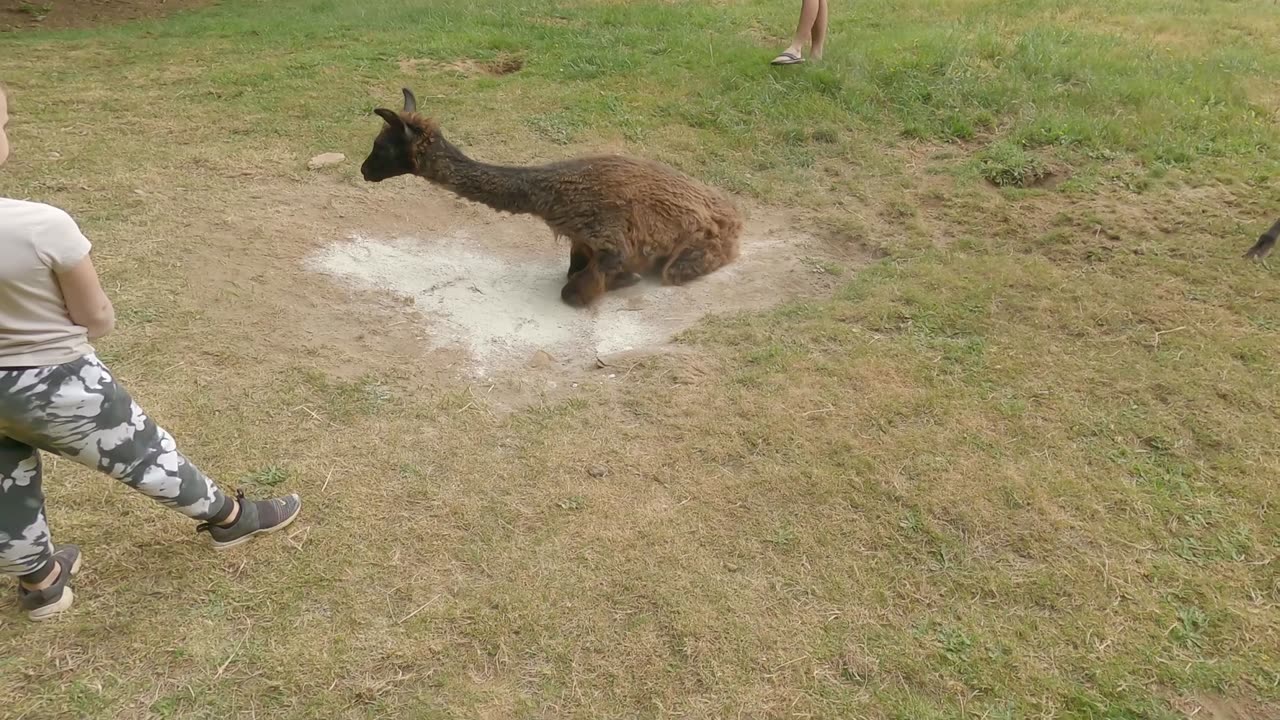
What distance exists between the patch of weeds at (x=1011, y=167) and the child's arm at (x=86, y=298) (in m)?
6.66

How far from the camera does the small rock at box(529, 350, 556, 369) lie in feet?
16.6

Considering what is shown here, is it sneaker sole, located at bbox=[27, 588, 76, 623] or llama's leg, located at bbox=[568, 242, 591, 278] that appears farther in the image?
llama's leg, located at bbox=[568, 242, 591, 278]

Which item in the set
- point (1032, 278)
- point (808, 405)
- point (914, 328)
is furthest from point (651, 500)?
point (1032, 278)

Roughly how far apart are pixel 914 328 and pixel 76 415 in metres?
4.39

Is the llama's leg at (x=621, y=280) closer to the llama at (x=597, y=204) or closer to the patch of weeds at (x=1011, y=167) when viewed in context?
the llama at (x=597, y=204)

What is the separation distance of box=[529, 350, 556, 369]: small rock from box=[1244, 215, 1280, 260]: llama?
4.83m

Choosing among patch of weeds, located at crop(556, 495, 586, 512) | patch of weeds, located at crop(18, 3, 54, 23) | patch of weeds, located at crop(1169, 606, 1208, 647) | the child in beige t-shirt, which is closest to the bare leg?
patch of weeds, located at crop(556, 495, 586, 512)

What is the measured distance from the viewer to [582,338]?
541 centimetres

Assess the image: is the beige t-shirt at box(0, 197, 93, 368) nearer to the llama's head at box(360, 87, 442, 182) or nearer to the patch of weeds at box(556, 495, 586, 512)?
the patch of weeds at box(556, 495, 586, 512)

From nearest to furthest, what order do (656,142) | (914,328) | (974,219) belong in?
(914,328) < (974,219) < (656,142)

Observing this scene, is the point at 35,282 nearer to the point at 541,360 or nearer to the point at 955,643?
the point at 541,360

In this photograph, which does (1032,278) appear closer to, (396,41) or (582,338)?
(582,338)

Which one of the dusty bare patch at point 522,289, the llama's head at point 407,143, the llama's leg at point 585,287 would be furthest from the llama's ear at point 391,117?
the llama's leg at point 585,287

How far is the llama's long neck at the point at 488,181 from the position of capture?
601 centimetres
